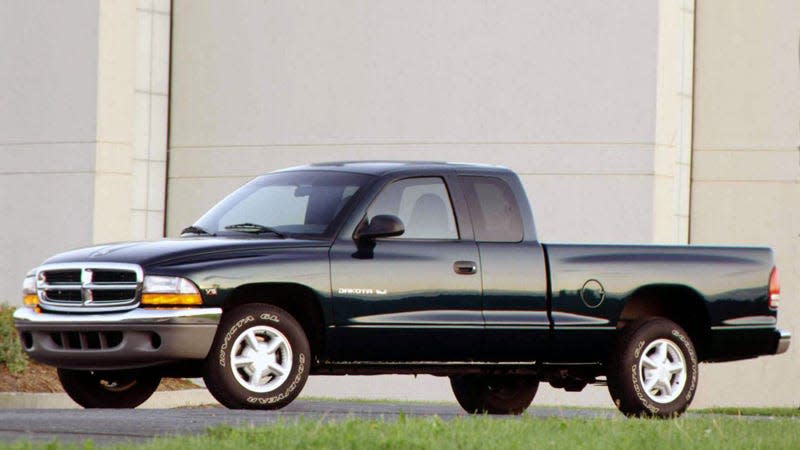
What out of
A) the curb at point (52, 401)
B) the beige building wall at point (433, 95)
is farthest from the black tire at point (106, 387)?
the beige building wall at point (433, 95)

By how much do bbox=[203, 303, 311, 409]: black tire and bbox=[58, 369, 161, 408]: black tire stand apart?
1.04 m

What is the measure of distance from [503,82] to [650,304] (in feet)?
34.3

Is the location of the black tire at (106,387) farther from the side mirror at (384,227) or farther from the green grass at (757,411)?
the green grass at (757,411)

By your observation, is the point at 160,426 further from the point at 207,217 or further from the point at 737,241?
the point at 737,241

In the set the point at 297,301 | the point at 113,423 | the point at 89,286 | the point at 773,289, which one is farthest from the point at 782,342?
the point at 113,423

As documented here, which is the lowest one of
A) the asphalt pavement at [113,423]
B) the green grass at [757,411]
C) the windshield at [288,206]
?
the green grass at [757,411]

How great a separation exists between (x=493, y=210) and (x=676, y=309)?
1875mm

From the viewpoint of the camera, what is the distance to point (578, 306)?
1288 centimetres

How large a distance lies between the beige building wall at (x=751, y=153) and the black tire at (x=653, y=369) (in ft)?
36.7

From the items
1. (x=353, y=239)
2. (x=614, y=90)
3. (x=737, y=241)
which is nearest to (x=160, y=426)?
(x=353, y=239)

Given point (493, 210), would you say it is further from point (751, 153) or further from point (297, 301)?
point (751, 153)

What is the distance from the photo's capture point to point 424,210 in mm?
12664

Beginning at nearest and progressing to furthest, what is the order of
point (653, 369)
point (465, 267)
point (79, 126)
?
point (465, 267) → point (653, 369) → point (79, 126)

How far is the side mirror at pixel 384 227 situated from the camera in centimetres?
1191
